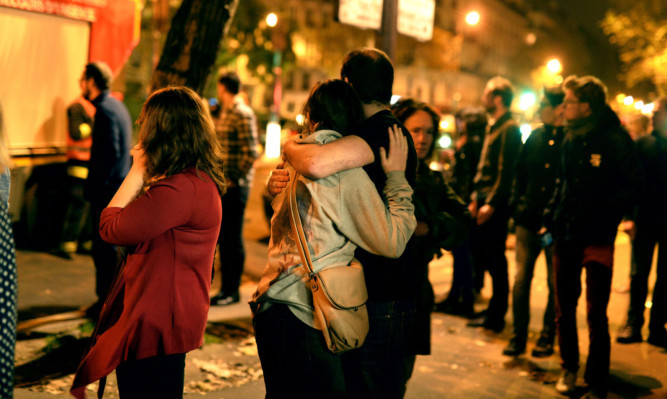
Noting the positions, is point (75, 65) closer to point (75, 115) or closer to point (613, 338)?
point (75, 115)

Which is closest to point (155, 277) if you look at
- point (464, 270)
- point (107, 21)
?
point (464, 270)

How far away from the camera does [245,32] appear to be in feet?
108

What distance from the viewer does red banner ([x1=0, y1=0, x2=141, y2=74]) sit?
28.8 ft

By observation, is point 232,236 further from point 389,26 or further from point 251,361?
point 389,26

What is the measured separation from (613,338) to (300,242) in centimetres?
495

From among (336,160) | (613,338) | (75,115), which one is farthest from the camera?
(75,115)

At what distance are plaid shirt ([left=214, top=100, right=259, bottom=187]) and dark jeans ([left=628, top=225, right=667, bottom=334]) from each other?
392 cm

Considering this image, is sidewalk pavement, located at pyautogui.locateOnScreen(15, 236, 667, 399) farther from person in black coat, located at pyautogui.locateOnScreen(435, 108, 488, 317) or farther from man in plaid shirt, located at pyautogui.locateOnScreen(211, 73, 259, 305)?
man in plaid shirt, located at pyautogui.locateOnScreen(211, 73, 259, 305)

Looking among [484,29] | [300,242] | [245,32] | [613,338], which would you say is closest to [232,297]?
[613,338]

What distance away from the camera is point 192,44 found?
223 inches

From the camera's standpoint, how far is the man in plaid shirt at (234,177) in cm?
670

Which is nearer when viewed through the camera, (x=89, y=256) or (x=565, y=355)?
(x=565, y=355)

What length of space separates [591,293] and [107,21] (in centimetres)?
751

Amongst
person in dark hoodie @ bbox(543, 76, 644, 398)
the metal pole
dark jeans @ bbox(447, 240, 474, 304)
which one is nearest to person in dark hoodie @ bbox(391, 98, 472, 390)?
person in dark hoodie @ bbox(543, 76, 644, 398)
